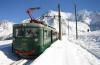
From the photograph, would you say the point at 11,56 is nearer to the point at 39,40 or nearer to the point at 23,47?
the point at 23,47

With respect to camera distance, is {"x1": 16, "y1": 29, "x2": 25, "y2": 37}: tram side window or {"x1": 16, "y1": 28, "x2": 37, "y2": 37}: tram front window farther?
{"x1": 16, "y1": 29, "x2": 25, "y2": 37}: tram side window

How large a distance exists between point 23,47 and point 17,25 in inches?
74.4

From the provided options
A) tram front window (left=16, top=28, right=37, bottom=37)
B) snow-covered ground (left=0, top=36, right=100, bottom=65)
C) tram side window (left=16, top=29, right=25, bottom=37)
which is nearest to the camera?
snow-covered ground (left=0, top=36, right=100, bottom=65)

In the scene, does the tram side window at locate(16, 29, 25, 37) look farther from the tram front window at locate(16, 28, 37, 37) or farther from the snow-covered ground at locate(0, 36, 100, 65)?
the snow-covered ground at locate(0, 36, 100, 65)

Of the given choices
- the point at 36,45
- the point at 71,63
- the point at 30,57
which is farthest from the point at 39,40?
the point at 71,63

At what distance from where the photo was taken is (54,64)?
1219 centimetres

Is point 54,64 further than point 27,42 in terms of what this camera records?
No

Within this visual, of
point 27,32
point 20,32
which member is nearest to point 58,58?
point 27,32

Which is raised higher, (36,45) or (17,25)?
→ (17,25)

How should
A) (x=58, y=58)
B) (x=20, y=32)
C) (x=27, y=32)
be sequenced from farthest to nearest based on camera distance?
(x=20, y=32), (x=27, y=32), (x=58, y=58)

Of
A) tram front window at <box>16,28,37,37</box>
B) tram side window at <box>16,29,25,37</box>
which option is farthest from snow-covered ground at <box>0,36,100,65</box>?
tram side window at <box>16,29,25,37</box>

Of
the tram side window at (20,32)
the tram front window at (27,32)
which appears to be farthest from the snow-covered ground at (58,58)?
the tram side window at (20,32)

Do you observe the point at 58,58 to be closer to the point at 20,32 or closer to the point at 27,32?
the point at 27,32

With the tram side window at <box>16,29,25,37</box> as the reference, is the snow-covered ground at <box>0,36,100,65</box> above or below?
below
